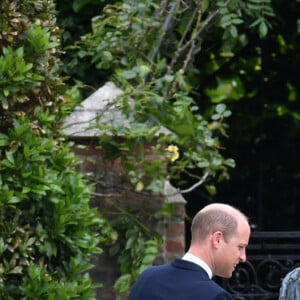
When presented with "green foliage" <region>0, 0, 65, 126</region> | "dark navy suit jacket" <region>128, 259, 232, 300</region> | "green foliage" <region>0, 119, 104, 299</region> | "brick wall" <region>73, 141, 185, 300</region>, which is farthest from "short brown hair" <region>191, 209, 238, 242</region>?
"brick wall" <region>73, 141, 185, 300</region>

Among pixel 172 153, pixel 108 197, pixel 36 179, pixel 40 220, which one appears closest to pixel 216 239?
pixel 36 179

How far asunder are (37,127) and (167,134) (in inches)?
51.4

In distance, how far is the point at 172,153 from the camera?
609 centimetres

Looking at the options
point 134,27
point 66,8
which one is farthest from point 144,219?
point 66,8

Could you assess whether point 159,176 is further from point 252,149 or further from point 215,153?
point 252,149

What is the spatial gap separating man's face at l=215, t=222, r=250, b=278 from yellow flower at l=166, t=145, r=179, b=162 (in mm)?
2550

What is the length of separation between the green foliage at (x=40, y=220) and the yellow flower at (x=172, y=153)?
104cm

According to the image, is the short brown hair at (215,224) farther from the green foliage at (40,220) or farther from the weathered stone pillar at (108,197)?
the weathered stone pillar at (108,197)

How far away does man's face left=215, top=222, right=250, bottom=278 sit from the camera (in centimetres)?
350

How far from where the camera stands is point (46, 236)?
16.2 ft

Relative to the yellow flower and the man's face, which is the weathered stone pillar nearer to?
the yellow flower

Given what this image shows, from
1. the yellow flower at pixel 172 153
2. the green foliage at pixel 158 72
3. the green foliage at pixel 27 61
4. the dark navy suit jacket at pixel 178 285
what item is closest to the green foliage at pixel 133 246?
the green foliage at pixel 158 72

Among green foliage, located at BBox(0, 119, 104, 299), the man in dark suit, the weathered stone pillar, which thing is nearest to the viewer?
the man in dark suit

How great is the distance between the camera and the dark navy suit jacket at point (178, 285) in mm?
3369
